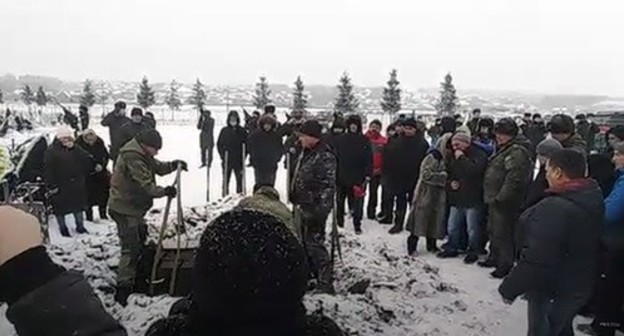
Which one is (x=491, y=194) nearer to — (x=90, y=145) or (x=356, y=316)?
(x=356, y=316)

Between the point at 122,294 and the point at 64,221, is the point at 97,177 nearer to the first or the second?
the point at 64,221

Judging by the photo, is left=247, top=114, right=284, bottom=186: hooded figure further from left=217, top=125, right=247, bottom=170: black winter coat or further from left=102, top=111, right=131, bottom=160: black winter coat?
left=102, top=111, right=131, bottom=160: black winter coat

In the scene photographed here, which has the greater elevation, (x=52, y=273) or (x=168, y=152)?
(x=52, y=273)

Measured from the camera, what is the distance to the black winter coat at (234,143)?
12.7 metres

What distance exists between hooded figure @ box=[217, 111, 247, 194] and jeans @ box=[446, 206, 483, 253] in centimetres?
543

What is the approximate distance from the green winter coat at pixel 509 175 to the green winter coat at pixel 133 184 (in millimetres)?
3810

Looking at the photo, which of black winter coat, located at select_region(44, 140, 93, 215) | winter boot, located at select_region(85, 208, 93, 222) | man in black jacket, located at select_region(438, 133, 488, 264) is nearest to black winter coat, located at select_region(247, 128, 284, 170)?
winter boot, located at select_region(85, 208, 93, 222)

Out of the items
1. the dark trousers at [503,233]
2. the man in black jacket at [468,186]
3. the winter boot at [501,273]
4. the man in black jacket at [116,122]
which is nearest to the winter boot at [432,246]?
the man in black jacket at [468,186]

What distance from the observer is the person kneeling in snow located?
64.4 inches

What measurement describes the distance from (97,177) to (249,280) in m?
9.47

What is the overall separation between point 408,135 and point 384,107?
4868 cm

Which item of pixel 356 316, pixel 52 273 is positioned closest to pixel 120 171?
pixel 356 316

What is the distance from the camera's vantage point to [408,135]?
31.8 feet

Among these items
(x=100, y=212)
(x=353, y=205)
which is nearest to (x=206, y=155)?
(x=100, y=212)
